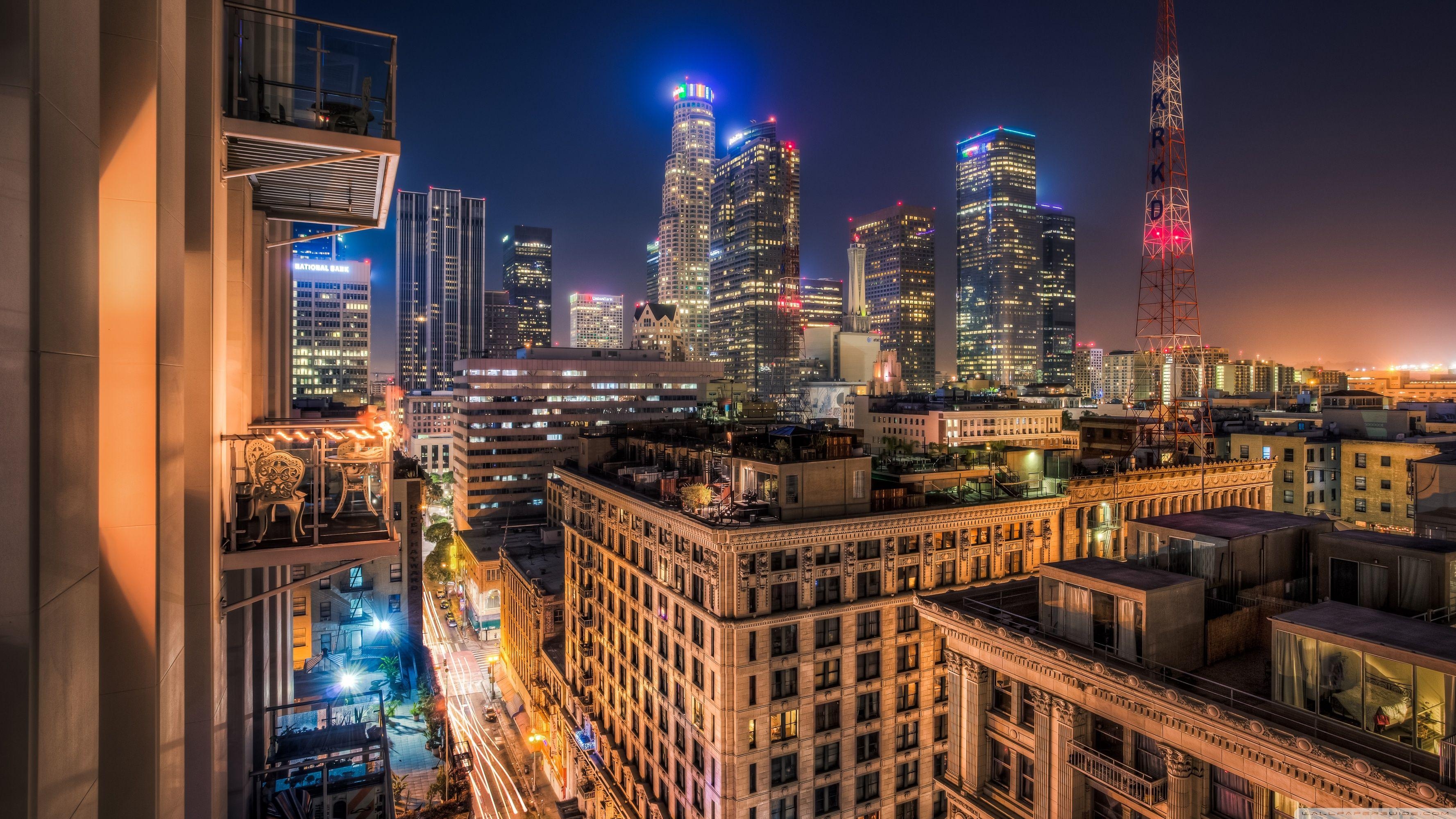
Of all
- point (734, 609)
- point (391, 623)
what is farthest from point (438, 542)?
point (734, 609)

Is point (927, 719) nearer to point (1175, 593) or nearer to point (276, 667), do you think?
point (1175, 593)

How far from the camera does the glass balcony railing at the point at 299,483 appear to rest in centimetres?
1244

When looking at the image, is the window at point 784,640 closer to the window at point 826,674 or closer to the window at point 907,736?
the window at point 826,674

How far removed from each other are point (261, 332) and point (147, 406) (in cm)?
1322

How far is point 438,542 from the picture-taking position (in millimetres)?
132625

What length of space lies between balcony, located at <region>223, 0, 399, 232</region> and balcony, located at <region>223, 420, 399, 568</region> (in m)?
4.85

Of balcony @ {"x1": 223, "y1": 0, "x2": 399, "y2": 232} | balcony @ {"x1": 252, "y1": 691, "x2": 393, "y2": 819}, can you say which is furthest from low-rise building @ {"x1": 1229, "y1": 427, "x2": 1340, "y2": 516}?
balcony @ {"x1": 223, "y1": 0, "x2": 399, "y2": 232}

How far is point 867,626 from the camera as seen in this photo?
40.8m

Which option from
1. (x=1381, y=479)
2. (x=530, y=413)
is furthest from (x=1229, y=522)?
(x=530, y=413)

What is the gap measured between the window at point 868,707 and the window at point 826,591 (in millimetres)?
6046

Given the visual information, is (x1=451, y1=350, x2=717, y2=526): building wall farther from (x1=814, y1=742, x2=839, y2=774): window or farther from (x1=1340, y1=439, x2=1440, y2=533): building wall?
(x1=1340, y1=439, x2=1440, y2=533): building wall

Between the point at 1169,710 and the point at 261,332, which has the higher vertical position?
the point at 261,332

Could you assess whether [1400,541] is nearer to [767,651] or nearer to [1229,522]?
[1229,522]

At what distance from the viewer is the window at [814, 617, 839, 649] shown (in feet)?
129
